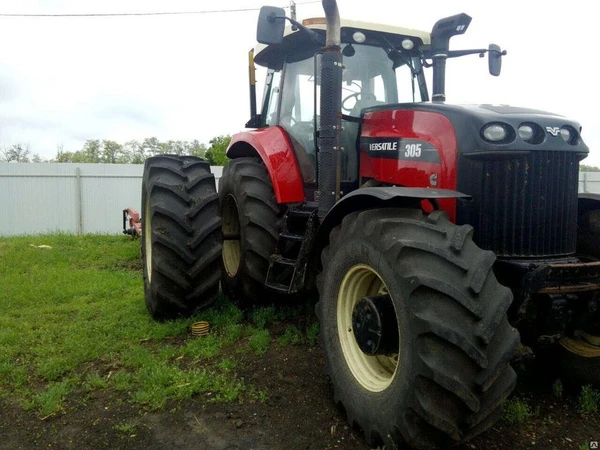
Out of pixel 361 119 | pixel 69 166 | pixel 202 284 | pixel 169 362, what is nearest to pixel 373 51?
pixel 361 119

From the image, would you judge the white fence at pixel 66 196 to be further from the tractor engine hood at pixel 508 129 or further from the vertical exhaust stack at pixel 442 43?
the tractor engine hood at pixel 508 129

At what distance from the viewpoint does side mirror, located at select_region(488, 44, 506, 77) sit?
4441 mm

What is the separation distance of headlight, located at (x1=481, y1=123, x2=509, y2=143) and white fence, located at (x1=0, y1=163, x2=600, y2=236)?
39.5ft

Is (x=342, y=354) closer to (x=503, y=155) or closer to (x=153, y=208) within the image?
(x=503, y=155)

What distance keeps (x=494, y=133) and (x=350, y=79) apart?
1.61 metres

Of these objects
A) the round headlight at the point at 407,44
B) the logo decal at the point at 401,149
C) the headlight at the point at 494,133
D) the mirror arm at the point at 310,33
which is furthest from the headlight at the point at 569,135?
the mirror arm at the point at 310,33

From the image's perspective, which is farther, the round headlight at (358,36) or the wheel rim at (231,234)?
the wheel rim at (231,234)

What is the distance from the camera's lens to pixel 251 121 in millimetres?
5660

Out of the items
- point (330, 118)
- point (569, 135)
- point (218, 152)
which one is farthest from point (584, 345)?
point (218, 152)

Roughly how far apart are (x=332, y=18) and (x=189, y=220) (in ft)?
6.73

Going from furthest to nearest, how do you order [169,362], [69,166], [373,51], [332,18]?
[69,166] < [373,51] < [169,362] < [332,18]

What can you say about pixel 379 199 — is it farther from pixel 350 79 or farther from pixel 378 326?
pixel 350 79

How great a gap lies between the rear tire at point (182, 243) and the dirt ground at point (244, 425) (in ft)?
3.99

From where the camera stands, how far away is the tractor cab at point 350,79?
4164 mm
